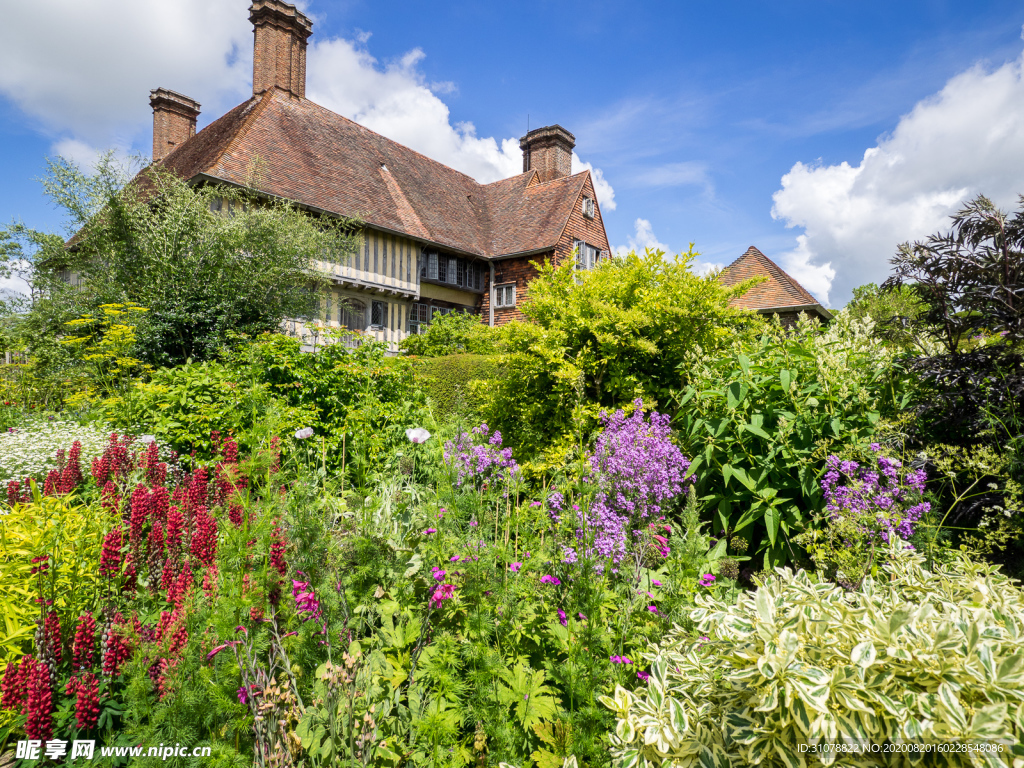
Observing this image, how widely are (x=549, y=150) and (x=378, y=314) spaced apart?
1200 cm

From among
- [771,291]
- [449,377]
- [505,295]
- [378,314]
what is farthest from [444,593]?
[505,295]

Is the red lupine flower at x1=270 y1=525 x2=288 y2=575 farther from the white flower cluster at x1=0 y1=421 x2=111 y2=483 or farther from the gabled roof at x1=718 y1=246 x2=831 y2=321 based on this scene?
the gabled roof at x1=718 y1=246 x2=831 y2=321

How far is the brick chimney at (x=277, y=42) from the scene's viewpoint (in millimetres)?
16578

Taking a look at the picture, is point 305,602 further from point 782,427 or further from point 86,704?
point 782,427

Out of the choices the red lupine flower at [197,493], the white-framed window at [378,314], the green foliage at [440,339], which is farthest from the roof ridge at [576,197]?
the red lupine flower at [197,493]

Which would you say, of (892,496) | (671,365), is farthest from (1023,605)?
(671,365)

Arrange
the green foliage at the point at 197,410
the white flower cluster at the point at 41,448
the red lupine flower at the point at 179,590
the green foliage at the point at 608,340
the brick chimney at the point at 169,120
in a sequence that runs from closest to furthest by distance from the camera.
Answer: the red lupine flower at the point at 179,590, the white flower cluster at the point at 41,448, the green foliage at the point at 608,340, the green foliage at the point at 197,410, the brick chimney at the point at 169,120

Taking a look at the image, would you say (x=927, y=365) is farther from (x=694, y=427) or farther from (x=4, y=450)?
(x=4, y=450)

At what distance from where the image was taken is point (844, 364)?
3.25 meters

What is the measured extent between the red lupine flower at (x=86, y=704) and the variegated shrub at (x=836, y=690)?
152 centimetres

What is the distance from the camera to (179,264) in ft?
29.9

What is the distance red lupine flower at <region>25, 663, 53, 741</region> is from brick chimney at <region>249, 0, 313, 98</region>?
19975 millimetres

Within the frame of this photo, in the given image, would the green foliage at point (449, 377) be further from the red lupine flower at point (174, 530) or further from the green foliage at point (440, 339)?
the green foliage at point (440, 339)

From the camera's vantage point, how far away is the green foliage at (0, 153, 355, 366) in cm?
880
